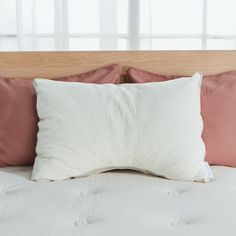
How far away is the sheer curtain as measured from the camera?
2.15 meters

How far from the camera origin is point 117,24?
2.19 metres

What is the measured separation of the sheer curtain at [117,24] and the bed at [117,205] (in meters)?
0.75

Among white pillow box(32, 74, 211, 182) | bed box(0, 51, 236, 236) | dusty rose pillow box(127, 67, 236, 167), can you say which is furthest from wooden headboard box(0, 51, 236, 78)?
bed box(0, 51, 236, 236)

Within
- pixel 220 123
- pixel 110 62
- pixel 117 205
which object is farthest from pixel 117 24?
pixel 117 205

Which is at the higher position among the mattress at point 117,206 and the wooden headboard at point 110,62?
the wooden headboard at point 110,62

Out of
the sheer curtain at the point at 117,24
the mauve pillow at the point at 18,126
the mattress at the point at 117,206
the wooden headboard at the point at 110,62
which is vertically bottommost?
the mattress at the point at 117,206

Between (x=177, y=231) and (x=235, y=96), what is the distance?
2.36 feet

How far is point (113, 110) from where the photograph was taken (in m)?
1.57

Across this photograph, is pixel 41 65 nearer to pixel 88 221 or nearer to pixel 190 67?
pixel 190 67

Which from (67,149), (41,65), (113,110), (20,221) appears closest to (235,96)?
(113,110)

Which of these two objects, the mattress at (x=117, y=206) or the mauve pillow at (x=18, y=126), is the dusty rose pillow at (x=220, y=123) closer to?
the mattress at (x=117, y=206)

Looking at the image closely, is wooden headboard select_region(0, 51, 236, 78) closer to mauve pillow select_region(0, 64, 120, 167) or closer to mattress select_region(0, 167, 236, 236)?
mauve pillow select_region(0, 64, 120, 167)

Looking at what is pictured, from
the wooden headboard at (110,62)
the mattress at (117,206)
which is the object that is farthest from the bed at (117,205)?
the wooden headboard at (110,62)

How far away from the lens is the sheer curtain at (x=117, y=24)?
2.15 metres
